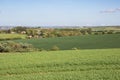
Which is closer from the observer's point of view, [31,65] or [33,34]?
[31,65]

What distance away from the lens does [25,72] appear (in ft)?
85.6

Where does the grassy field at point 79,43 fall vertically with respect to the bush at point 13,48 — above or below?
below

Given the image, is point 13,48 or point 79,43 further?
point 79,43

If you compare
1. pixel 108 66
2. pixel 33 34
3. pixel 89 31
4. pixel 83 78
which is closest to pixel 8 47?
pixel 108 66

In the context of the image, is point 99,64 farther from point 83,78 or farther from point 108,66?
point 83,78

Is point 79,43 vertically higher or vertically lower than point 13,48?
lower

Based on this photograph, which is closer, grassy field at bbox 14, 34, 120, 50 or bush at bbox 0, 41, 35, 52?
bush at bbox 0, 41, 35, 52

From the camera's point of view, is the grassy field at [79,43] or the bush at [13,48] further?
the grassy field at [79,43]

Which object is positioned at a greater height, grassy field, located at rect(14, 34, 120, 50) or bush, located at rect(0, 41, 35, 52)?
bush, located at rect(0, 41, 35, 52)

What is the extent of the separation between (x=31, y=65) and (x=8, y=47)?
2698cm

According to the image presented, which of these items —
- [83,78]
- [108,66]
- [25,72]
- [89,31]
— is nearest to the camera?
[83,78]

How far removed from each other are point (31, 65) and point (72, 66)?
4.69 meters

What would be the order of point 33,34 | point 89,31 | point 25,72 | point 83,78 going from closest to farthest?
point 83,78
point 25,72
point 33,34
point 89,31

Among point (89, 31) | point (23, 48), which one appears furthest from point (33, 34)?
point (23, 48)
